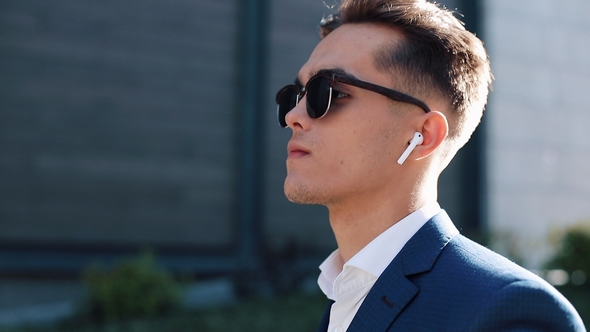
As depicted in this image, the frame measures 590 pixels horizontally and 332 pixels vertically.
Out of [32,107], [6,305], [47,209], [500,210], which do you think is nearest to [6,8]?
[32,107]

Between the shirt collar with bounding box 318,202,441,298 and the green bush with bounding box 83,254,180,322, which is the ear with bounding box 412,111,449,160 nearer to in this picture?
the shirt collar with bounding box 318,202,441,298

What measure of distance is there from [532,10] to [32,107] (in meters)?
8.03

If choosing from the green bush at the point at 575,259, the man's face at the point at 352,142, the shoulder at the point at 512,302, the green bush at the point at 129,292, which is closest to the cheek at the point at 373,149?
Result: the man's face at the point at 352,142

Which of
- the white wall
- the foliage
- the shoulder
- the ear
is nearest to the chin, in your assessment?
the ear

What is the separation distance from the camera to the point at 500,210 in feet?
33.7

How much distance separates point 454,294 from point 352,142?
659 millimetres

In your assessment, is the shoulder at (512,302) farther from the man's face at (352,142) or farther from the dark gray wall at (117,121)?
the dark gray wall at (117,121)

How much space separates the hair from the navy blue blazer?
0.41 m

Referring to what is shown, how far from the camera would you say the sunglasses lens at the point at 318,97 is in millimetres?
2154

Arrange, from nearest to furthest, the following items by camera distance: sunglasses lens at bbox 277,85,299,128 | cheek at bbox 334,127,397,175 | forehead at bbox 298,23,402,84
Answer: cheek at bbox 334,127,397,175 → forehead at bbox 298,23,402,84 → sunglasses lens at bbox 277,85,299,128

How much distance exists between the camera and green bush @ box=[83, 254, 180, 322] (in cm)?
663

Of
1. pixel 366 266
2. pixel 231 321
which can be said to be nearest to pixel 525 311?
pixel 366 266

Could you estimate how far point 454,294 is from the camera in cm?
163

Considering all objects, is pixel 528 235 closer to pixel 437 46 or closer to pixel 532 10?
pixel 532 10
